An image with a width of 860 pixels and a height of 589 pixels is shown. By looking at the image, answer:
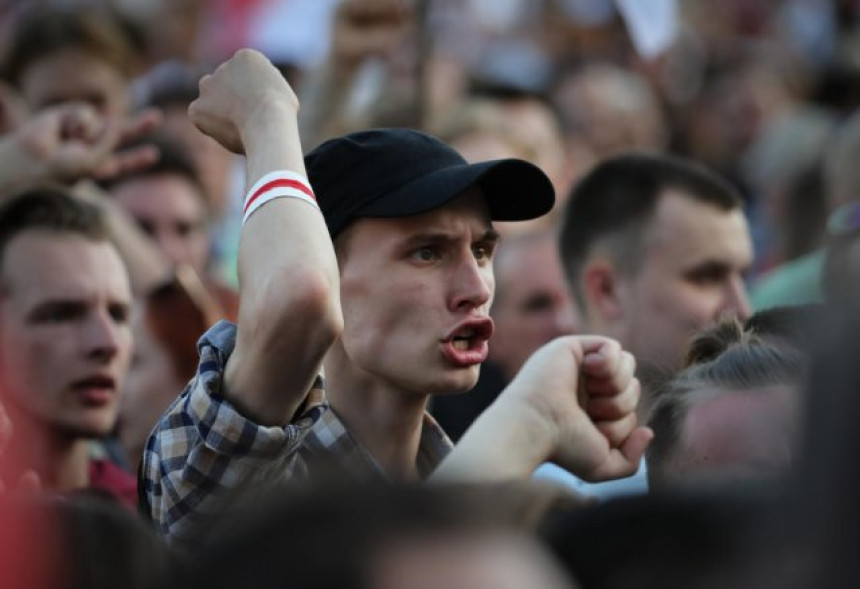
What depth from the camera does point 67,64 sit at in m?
6.13

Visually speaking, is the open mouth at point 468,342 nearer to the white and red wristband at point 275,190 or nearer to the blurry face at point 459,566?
the white and red wristband at point 275,190

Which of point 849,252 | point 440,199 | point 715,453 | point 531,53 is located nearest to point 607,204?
point 849,252

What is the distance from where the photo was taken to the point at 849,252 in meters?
4.04

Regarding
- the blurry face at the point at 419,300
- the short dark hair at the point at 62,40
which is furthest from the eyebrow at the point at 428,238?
the short dark hair at the point at 62,40

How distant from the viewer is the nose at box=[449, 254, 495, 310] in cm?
321

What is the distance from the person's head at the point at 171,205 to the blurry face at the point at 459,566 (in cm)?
471

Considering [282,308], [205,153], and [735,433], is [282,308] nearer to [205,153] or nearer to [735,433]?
[735,433]

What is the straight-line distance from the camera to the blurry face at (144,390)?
15.5ft

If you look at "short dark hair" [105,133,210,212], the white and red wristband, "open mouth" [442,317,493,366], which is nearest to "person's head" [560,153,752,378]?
"short dark hair" [105,133,210,212]

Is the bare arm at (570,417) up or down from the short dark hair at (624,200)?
up

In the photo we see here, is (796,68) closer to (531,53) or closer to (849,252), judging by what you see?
(531,53)

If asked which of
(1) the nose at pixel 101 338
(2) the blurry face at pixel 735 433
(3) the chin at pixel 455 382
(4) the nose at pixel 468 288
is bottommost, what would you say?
(1) the nose at pixel 101 338

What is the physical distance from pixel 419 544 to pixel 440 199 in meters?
1.86

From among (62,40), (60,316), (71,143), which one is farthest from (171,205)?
(60,316)
